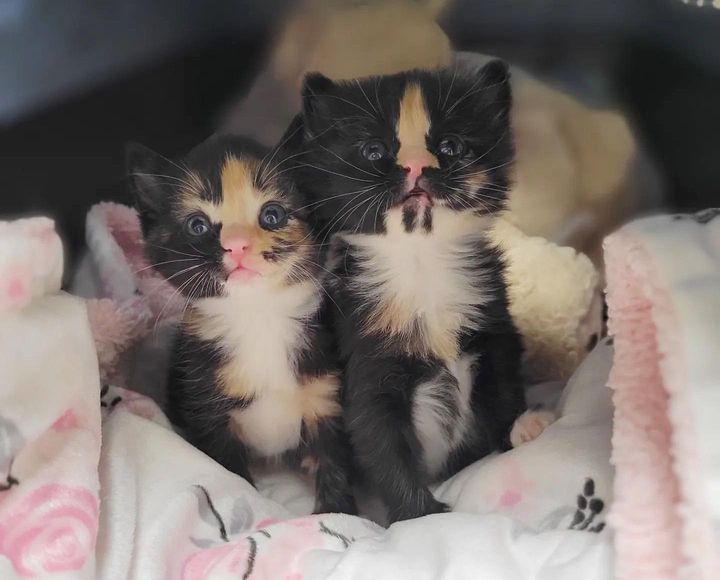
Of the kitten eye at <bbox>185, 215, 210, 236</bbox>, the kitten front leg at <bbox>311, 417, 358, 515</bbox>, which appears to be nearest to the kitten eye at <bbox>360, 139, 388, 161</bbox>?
the kitten eye at <bbox>185, 215, 210, 236</bbox>

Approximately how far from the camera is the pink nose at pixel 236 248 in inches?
43.1

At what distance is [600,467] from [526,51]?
2.45 ft

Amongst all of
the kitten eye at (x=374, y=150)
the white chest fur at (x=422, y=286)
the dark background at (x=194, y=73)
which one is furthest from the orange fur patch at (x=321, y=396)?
the dark background at (x=194, y=73)

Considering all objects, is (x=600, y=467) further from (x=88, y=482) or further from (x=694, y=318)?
→ (x=88, y=482)

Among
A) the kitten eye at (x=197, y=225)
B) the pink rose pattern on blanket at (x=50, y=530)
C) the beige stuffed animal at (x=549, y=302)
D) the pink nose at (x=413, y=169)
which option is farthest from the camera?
the beige stuffed animal at (x=549, y=302)

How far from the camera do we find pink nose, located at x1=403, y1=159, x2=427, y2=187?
3.45 feet

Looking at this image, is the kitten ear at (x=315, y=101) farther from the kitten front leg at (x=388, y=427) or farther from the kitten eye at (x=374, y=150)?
the kitten front leg at (x=388, y=427)

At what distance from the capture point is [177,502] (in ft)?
3.54

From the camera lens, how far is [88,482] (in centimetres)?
101

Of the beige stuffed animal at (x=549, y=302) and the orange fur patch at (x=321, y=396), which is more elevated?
the beige stuffed animal at (x=549, y=302)

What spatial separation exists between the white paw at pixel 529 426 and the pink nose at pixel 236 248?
0.45 metres

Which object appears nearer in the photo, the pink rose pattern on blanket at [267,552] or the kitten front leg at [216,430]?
the pink rose pattern on blanket at [267,552]

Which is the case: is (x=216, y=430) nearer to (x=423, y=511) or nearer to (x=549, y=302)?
(x=423, y=511)

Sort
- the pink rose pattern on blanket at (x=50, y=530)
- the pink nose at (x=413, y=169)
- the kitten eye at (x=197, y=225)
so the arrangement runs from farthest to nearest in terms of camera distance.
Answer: the kitten eye at (x=197, y=225)
the pink nose at (x=413, y=169)
the pink rose pattern on blanket at (x=50, y=530)
